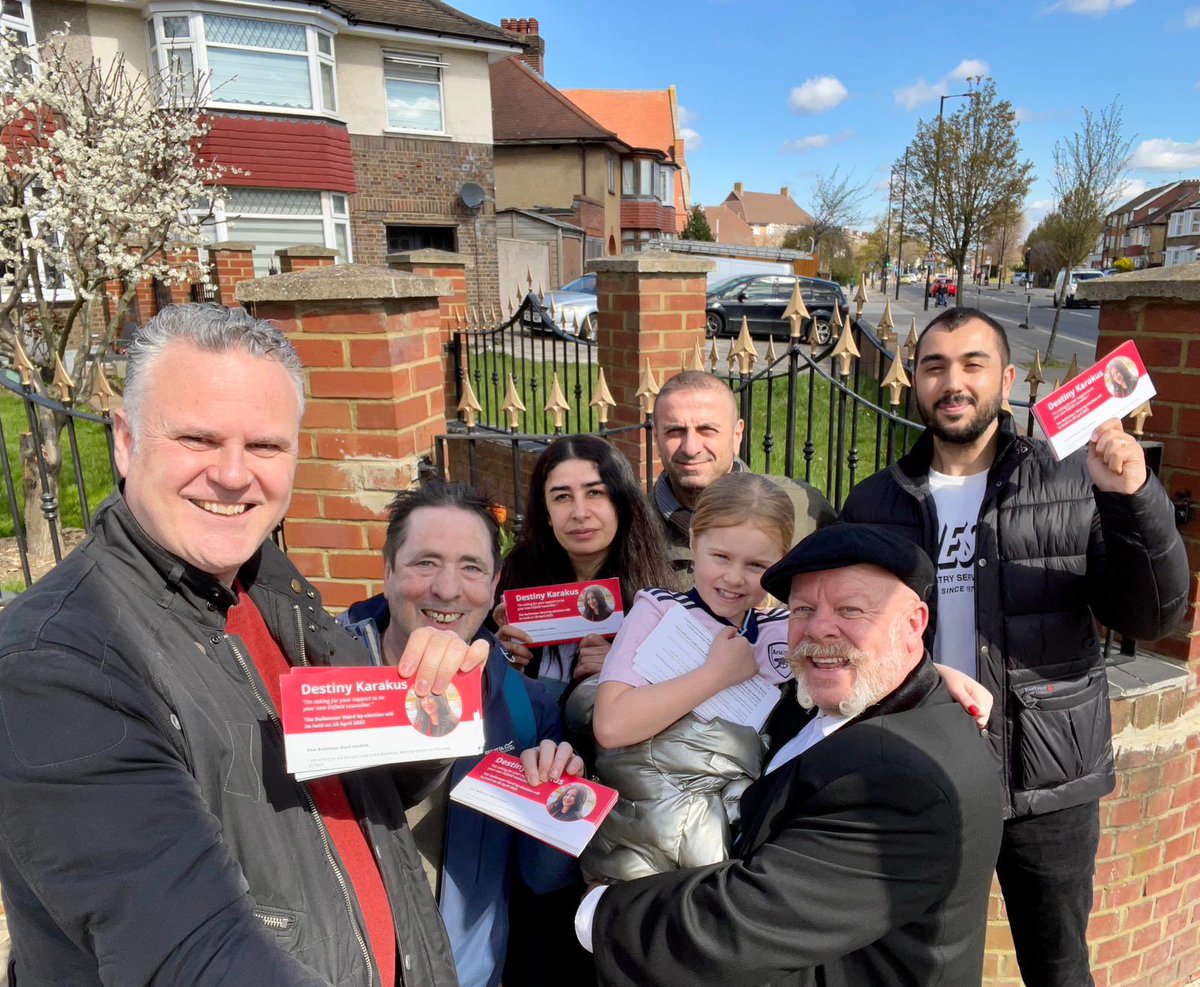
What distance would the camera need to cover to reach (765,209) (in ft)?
323

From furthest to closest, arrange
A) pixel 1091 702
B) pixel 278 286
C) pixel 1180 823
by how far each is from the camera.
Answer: pixel 1180 823
pixel 278 286
pixel 1091 702

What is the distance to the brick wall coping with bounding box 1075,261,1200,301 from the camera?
2477 mm

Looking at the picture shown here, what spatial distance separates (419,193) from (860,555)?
20.2 metres

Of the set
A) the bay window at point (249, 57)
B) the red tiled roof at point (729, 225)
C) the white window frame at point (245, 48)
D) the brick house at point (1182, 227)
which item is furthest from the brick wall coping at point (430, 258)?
the red tiled roof at point (729, 225)

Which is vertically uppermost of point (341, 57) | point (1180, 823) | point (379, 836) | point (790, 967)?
point (341, 57)

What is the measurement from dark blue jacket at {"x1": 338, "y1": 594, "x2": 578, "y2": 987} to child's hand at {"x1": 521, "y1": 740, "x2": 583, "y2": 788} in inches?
5.0

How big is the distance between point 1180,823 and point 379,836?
3.07 meters

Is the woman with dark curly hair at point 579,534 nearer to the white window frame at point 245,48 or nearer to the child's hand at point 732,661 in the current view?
the child's hand at point 732,661

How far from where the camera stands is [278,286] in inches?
100

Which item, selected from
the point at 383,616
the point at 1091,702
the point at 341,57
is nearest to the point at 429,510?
the point at 383,616

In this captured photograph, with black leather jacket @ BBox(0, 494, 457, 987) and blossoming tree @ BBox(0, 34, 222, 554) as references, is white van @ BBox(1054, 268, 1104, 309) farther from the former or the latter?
blossoming tree @ BBox(0, 34, 222, 554)

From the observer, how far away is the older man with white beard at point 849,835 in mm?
1321

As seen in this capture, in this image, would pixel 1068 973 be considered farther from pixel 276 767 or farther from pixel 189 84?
pixel 189 84

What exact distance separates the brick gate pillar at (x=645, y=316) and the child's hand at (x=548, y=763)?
3.25 meters
